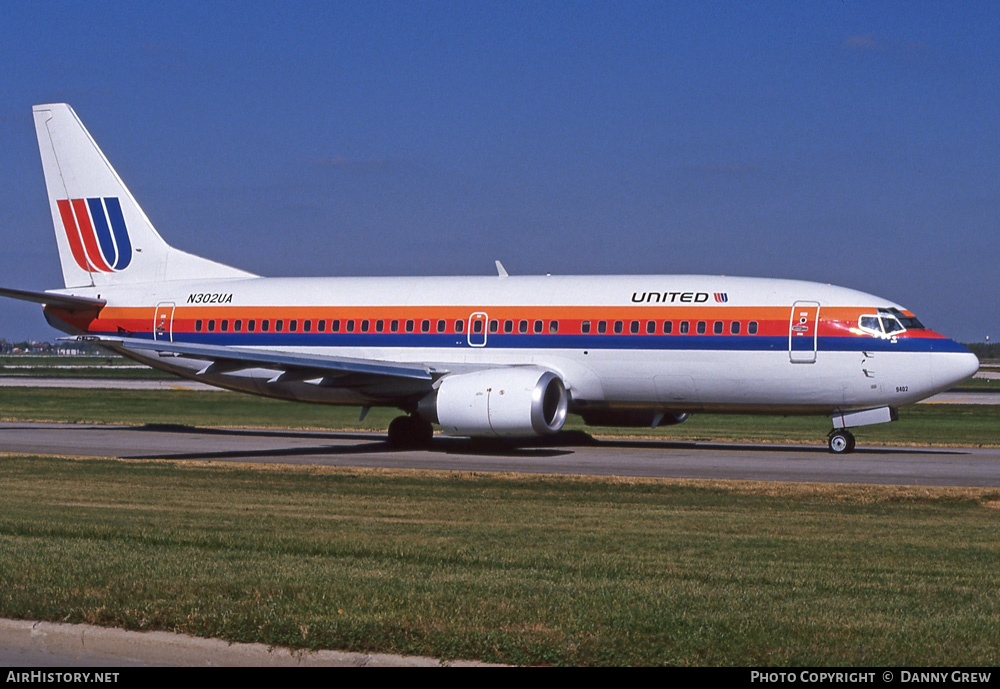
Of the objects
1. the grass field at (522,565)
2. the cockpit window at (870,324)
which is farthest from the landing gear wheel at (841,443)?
the grass field at (522,565)

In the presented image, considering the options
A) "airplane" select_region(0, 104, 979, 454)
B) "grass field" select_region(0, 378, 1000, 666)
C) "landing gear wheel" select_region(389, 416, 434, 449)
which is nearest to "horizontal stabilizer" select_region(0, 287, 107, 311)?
"airplane" select_region(0, 104, 979, 454)

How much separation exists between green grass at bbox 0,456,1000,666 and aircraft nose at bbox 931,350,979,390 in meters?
7.35

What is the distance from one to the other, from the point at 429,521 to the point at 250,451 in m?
13.5

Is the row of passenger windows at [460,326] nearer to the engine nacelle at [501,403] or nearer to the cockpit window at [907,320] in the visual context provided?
the engine nacelle at [501,403]

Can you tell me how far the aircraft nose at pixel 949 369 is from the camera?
25938 mm

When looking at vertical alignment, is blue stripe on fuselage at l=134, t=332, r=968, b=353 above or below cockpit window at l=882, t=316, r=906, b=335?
below

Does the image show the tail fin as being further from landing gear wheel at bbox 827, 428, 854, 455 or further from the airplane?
landing gear wheel at bbox 827, 428, 854, 455

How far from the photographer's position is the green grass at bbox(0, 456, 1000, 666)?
8.27m

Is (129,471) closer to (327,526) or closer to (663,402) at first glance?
(327,526)

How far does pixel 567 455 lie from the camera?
89.4 feet

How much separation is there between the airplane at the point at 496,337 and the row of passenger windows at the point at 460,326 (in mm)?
37

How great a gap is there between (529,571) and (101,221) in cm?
2734

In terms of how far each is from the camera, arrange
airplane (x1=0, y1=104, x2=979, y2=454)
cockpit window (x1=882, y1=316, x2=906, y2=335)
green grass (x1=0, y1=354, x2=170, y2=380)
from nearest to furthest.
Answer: cockpit window (x1=882, y1=316, x2=906, y2=335), airplane (x1=0, y1=104, x2=979, y2=454), green grass (x1=0, y1=354, x2=170, y2=380)

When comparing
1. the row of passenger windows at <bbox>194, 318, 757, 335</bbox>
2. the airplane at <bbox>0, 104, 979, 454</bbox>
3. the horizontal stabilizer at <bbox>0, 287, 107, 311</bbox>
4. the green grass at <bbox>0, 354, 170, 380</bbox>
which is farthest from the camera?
the green grass at <bbox>0, 354, 170, 380</bbox>
